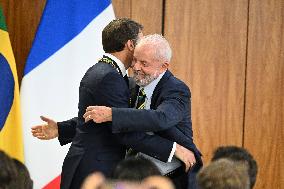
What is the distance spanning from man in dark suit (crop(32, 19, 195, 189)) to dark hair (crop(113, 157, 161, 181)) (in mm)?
799

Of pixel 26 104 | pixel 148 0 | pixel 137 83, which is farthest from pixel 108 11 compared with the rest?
pixel 137 83

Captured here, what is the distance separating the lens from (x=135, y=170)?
1887 mm

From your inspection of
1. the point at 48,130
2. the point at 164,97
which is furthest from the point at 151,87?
the point at 48,130

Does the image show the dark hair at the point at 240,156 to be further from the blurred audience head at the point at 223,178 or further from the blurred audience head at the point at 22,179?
the blurred audience head at the point at 22,179

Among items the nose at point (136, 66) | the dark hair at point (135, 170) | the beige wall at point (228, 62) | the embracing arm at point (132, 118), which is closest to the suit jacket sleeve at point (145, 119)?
the embracing arm at point (132, 118)

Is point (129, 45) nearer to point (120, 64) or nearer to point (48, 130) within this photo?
point (120, 64)

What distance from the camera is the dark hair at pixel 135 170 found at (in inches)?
72.3

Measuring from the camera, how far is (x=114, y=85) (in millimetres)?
2840

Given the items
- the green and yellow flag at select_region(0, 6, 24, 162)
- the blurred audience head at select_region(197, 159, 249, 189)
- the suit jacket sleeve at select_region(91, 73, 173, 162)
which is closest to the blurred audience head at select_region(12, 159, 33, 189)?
A: the blurred audience head at select_region(197, 159, 249, 189)

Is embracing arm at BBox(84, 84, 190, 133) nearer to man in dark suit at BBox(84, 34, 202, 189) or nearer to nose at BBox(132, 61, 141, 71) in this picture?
man in dark suit at BBox(84, 34, 202, 189)

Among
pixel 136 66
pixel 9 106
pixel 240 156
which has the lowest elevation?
pixel 240 156

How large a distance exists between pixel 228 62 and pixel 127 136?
6.63 ft

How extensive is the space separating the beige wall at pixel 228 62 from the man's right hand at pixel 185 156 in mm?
1736

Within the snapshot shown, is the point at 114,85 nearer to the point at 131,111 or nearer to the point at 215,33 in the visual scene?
the point at 131,111
